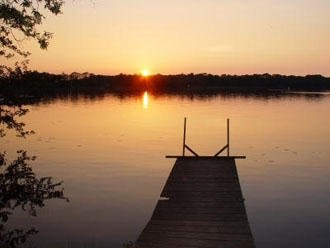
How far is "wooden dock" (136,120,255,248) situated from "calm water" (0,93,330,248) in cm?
182

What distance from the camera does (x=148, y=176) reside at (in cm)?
2578

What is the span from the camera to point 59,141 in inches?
1554

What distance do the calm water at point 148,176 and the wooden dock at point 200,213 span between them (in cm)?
182

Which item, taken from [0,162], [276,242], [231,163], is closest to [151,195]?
[231,163]

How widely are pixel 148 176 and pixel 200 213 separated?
11739mm

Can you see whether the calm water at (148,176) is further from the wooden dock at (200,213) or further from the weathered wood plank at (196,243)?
the weathered wood plank at (196,243)

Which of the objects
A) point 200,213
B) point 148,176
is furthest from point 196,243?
point 148,176

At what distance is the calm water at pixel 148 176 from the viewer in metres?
16.3

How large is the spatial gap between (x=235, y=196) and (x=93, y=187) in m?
9.38

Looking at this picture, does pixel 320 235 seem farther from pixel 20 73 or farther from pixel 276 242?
pixel 20 73

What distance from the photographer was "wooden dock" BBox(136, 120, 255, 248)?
11844 mm

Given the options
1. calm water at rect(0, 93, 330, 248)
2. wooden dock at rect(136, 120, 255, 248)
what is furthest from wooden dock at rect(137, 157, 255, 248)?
calm water at rect(0, 93, 330, 248)

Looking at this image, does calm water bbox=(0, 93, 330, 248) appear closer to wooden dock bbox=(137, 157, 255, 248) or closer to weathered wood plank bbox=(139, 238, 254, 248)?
wooden dock bbox=(137, 157, 255, 248)

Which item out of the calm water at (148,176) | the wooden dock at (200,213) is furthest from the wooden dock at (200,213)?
the calm water at (148,176)
